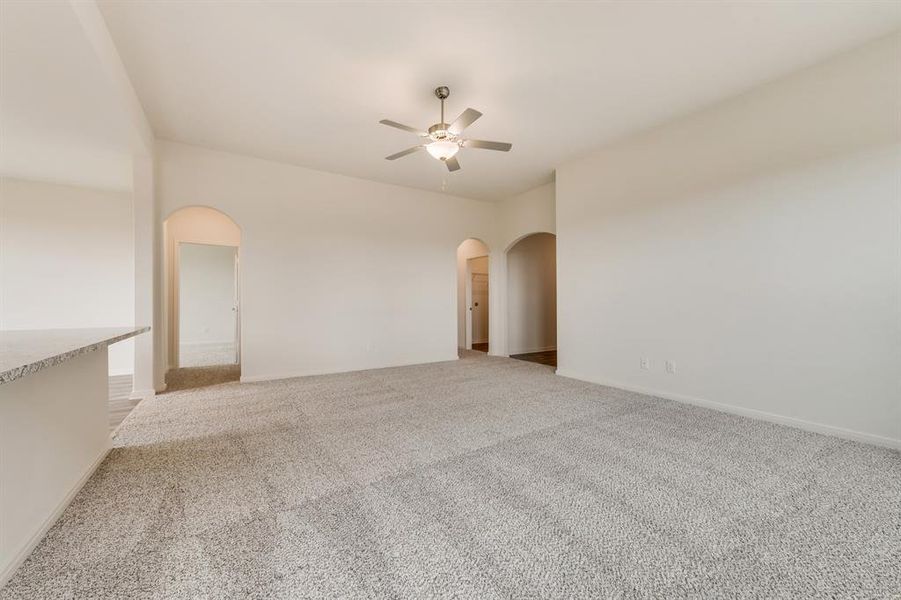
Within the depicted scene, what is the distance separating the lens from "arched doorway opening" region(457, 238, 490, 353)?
8016 millimetres

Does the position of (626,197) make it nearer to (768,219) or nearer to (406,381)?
(768,219)

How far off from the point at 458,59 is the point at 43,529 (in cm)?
388

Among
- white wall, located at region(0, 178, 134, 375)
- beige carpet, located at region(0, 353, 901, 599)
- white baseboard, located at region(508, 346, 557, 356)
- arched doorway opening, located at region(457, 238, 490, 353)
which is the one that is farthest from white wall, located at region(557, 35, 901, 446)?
white wall, located at region(0, 178, 134, 375)

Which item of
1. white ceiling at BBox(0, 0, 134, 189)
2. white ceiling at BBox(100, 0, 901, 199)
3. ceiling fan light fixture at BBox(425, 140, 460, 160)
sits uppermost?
white ceiling at BBox(100, 0, 901, 199)

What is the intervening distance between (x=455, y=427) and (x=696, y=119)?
160 inches

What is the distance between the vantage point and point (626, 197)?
4441mm

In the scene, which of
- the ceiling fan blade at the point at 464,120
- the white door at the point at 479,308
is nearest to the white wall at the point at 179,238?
the ceiling fan blade at the point at 464,120

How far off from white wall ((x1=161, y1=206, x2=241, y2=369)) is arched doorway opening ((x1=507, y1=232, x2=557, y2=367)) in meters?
5.07

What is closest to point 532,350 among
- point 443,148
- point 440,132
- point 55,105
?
point 443,148

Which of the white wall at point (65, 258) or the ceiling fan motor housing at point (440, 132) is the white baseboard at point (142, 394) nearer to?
the white wall at point (65, 258)

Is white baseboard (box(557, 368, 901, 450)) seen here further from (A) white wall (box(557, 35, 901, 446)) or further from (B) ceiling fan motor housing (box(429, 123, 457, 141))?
(B) ceiling fan motor housing (box(429, 123, 457, 141))

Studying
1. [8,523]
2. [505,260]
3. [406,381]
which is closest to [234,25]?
[8,523]

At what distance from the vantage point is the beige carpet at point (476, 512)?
140cm

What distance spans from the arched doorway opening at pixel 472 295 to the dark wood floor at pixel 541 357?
1041 mm
